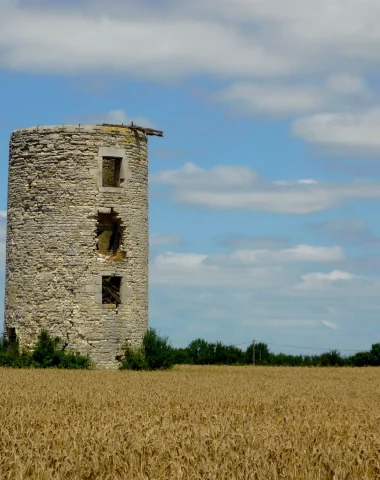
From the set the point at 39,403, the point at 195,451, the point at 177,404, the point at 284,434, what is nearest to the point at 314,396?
the point at 177,404

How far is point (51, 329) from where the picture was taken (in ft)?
83.8

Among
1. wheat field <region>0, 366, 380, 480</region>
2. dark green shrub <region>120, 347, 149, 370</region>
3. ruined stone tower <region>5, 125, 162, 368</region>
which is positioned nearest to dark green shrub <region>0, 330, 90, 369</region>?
ruined stone tower <region>5, 125, 162, 368</region>

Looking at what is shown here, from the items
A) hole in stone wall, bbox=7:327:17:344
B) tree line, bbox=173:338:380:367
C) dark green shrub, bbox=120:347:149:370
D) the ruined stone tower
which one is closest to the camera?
the ruined stone tower

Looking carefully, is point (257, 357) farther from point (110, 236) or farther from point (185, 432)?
point (185, 432)

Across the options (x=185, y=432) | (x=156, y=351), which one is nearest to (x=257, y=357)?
(x=156, y=351)

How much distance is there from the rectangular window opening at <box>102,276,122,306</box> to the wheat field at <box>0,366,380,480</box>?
6981 mm

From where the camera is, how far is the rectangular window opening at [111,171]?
26594mm

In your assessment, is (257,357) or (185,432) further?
(257,357)

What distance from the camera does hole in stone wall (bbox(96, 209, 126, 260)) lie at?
2616 cm

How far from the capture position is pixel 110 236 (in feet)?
87.8

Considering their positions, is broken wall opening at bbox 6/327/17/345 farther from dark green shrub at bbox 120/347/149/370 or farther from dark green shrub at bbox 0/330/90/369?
dark green shrub at bbox 120/347/149/370

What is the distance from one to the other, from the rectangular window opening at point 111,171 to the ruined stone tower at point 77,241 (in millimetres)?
52

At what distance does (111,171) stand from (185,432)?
17.8 meters

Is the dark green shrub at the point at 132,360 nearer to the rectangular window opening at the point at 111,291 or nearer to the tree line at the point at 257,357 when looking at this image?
the rectangular window opening at the point at 111,291
